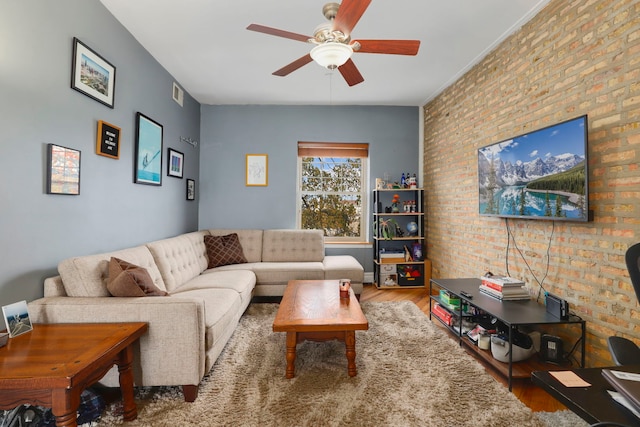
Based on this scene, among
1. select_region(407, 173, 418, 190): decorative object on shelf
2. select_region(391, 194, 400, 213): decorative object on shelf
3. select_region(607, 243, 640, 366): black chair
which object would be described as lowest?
select_region(607, 243, 640, 366): black chair

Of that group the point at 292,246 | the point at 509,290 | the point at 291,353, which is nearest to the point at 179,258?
the point at 292,246

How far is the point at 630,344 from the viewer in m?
1.24

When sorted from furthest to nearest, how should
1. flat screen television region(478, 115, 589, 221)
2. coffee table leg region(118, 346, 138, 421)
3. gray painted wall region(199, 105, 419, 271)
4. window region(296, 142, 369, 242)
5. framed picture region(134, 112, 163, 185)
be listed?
window region(296, 142, 369, 242)
gray painted wall region(199, 105, 419, 271)
framed picture region(134, 112, 163, 185)
flat screen television region(478, 115, 589, 221)
coffee table leg region(118, 346, 138, 421)

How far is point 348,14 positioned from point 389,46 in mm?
433

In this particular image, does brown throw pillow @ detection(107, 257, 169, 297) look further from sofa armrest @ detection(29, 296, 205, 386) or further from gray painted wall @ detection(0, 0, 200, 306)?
gray painted wall @ detection(0, 0, 200, 306)

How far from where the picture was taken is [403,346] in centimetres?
254

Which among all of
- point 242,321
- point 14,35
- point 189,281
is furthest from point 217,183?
point 14,35

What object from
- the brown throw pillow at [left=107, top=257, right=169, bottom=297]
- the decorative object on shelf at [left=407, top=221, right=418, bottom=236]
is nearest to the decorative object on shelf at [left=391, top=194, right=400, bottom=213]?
the decorative object on shelf at [left=407, top=221, right=418, bottom=236]

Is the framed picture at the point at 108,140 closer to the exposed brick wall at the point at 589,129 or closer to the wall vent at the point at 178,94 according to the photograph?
the wall vent at the point at 178,94

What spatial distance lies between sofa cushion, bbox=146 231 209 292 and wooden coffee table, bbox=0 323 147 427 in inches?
43.7

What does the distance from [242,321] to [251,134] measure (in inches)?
110

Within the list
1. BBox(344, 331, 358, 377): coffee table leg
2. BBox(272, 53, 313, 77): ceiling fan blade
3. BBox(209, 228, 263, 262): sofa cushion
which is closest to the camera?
BBox(344, 331, 358, 377): coffee table leg

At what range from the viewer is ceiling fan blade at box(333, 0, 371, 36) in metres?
1.67

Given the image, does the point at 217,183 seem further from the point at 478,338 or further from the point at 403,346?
the point at 478,338
